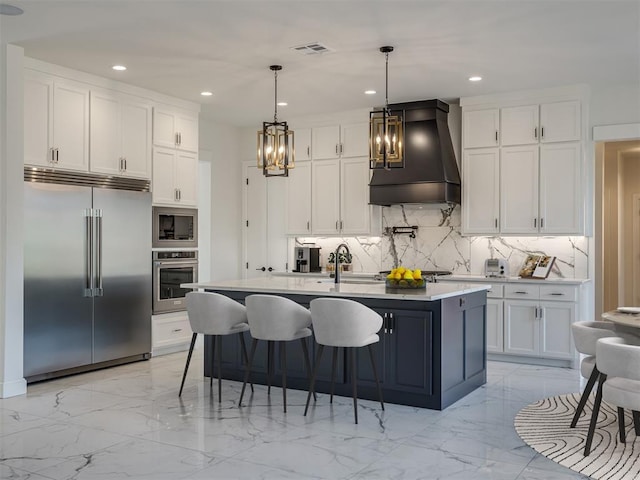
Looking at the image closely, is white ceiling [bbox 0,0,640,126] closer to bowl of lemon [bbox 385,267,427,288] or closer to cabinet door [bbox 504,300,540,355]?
bowl of lemon [bbox 385,267,427,288]

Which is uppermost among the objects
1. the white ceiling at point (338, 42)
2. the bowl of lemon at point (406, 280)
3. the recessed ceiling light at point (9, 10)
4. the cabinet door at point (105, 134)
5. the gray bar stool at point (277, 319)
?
the recessed ceiling light at point (9, 10)

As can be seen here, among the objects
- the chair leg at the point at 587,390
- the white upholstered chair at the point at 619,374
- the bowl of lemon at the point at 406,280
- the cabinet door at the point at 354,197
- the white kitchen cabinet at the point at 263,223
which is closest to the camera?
the white upholstered chair at the point at 619,374

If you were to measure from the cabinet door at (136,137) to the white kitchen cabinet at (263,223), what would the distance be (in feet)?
7.02

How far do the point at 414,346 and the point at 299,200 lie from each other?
3772 mm

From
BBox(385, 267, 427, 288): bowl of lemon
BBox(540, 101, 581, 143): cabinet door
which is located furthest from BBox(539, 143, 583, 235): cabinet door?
BBox(385, 267, 427, 288): bowl of lemon

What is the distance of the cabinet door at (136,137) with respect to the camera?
20.7 ft

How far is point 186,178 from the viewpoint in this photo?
23.2 feet

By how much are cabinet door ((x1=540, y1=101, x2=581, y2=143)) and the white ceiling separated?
0.84 ft

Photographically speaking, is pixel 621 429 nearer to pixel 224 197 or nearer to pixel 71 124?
pixel 71 124

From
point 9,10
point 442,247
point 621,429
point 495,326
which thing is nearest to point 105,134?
point 9,10

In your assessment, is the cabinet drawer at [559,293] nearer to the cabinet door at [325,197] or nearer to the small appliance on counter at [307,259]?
the cabinet door at [325,197]

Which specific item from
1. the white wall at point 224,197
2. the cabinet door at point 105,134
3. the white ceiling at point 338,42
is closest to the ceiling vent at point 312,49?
the white ceiling at point 338,42

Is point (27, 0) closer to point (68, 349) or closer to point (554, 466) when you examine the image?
point (68, 349)

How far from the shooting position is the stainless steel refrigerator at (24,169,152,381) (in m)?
5.38
